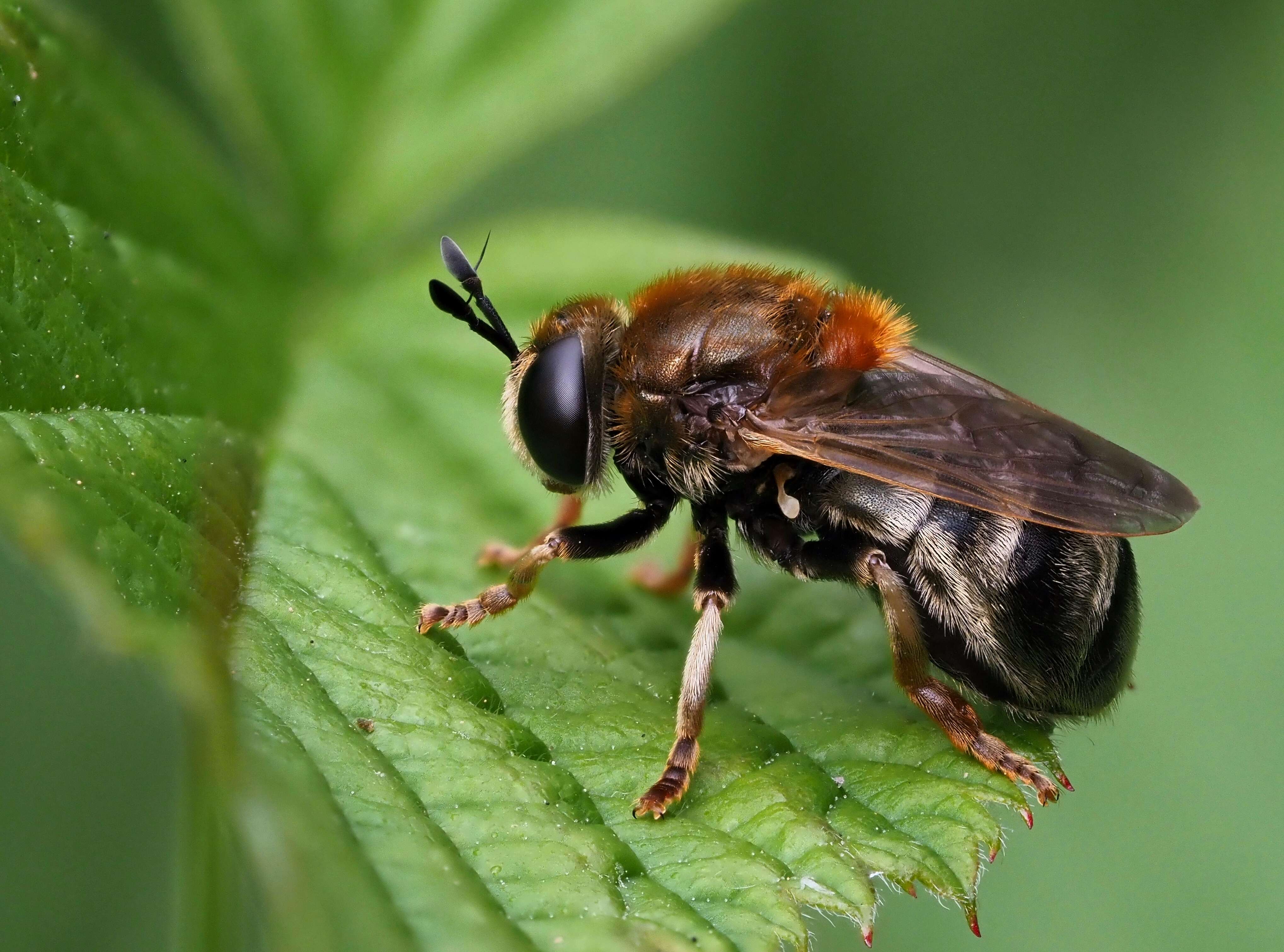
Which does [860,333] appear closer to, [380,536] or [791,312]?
[791,312]

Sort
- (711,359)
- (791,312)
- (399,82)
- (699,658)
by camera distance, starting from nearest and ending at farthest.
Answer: (699,658) → (711,359) → (791,312) → (399,82)

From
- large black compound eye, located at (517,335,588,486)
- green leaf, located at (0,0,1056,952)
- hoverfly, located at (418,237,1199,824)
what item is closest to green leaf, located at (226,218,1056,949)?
green leaf, located at (0,0,1056,952)

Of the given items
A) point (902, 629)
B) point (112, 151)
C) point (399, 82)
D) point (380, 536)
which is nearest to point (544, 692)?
point (380, 536)

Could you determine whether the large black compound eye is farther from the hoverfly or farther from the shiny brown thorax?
the shiny brown thorax

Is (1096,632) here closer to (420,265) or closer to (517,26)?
(420,265)

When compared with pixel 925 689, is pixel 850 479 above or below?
above

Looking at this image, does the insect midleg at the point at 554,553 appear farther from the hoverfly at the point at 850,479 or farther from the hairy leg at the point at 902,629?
the hairy leg at the point at 902,629

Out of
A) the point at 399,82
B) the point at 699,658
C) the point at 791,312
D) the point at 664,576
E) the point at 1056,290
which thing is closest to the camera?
the point at 699,658

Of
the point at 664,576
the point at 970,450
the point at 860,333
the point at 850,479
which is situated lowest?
the point at 664,576
